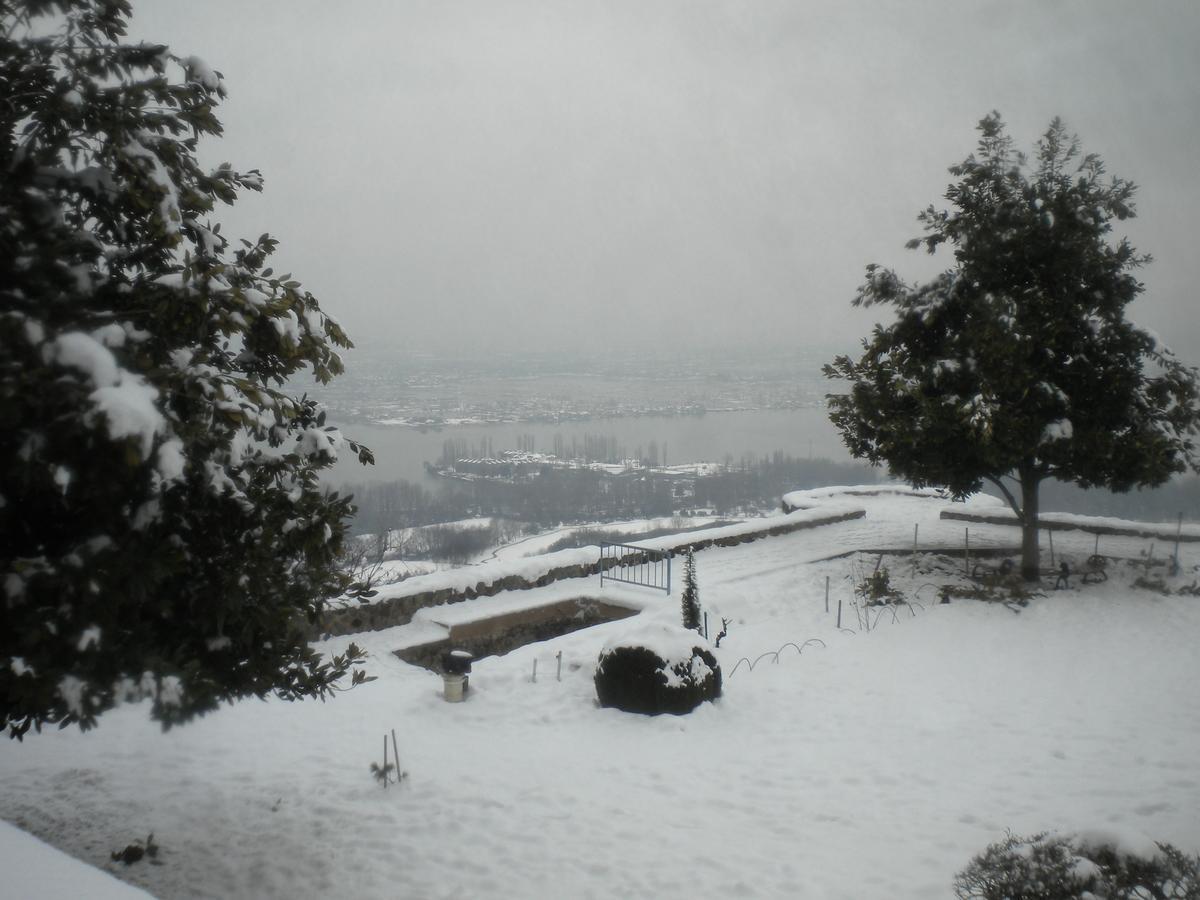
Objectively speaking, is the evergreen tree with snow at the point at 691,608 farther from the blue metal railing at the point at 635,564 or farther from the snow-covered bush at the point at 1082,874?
the snow-covered bush at the point at 1082,874

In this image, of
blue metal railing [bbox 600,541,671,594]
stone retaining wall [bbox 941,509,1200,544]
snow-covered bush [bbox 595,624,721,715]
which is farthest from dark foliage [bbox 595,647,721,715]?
stone retaining wall [bbox 941,509,1200,544]

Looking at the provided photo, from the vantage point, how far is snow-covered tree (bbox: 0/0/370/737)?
2.73 metres

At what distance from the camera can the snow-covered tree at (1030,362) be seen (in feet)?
33.8

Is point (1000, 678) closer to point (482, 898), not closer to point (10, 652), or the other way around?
point (482, 898)

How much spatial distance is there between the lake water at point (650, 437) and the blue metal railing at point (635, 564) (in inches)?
532

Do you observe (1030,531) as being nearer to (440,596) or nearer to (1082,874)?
(440,596)

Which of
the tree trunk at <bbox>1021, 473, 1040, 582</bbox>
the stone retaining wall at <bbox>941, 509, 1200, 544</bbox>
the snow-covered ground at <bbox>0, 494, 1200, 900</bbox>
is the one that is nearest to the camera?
the snow-covered ground at <bbox>0, 494, 1200, 900</bbox>

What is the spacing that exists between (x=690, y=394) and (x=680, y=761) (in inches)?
1925

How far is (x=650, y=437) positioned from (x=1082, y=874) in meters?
37.5

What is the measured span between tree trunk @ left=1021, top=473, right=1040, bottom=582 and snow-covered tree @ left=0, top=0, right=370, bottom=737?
34.6 ft

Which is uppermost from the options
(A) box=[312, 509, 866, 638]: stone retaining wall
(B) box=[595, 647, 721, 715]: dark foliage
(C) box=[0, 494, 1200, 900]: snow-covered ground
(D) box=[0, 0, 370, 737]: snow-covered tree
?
(D) box=[0, 0, 370, 737]: snow-covered tree

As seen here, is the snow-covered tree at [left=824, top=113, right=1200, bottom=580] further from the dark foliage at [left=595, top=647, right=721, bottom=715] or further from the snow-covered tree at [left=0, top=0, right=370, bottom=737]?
the snow-covered tree at [left=0, top=0, right=370, bottom=737]

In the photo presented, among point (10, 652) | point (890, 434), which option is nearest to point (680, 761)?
point (10, 652)

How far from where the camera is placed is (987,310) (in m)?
10.6
